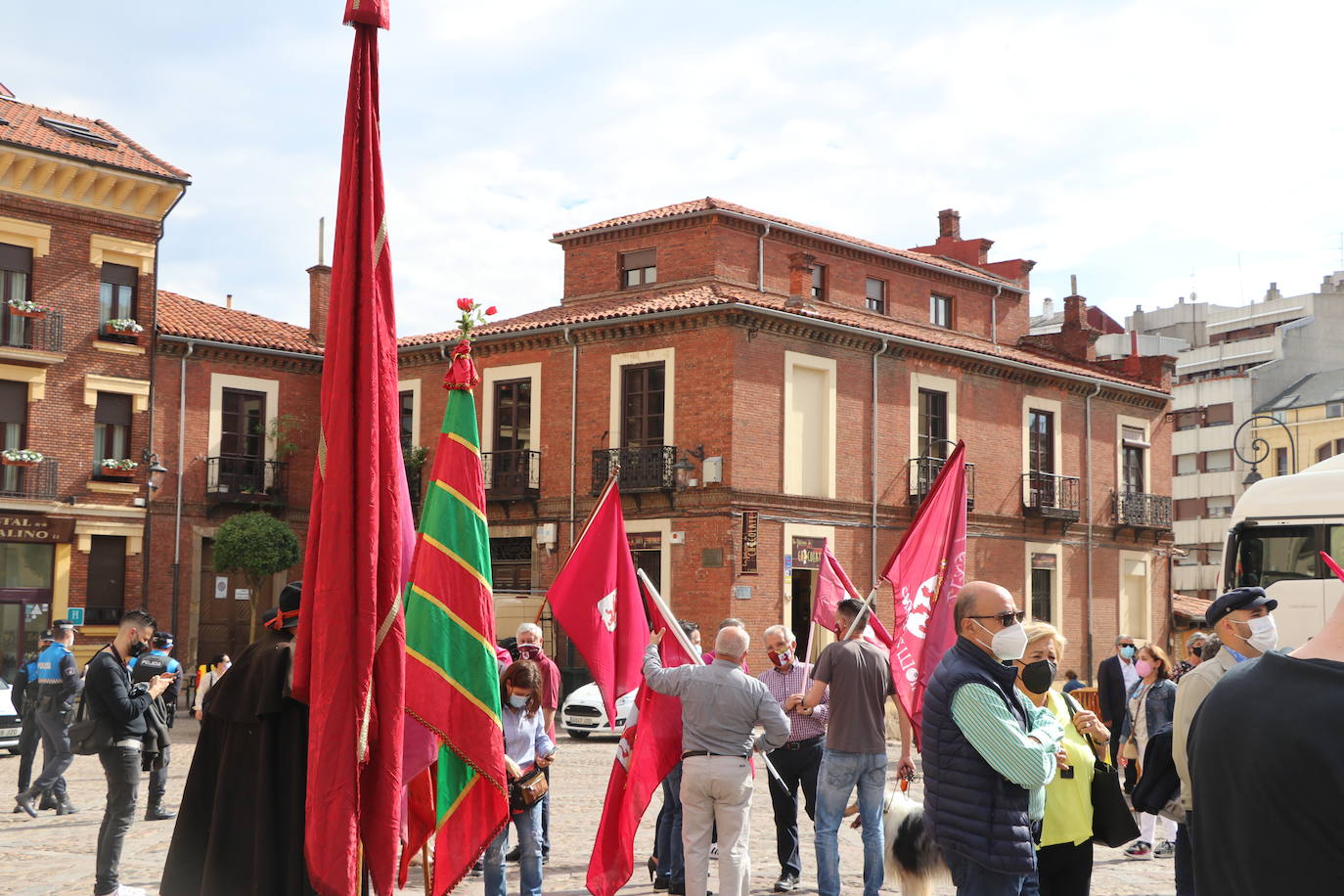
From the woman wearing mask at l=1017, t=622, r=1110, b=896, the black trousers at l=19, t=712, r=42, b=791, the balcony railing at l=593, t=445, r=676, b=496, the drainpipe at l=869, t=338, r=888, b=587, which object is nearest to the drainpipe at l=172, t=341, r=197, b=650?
the balcony railing at l=593, t=445, r=676, b=496

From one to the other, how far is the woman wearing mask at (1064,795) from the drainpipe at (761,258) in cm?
2686

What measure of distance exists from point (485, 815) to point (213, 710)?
2272mm

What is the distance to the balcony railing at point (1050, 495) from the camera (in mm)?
34219

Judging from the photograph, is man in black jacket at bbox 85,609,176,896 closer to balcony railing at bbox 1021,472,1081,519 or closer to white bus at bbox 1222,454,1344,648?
white bus at bbox 1222,454,1344,648

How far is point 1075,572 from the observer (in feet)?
118

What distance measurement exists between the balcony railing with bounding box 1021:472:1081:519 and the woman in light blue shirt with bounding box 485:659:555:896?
27.3 metres

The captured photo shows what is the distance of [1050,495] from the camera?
35062 mm

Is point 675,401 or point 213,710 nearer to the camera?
point 213,710

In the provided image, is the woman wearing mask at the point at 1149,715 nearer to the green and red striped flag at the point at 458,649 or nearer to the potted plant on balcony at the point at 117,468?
the green and red striped flag at the point at 458,649

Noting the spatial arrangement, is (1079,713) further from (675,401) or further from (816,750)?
(675,401)

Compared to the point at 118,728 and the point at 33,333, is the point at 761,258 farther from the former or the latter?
the point at 118,728

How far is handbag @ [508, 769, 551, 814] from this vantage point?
8.04 m

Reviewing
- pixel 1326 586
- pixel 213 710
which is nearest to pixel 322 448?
pixel 213 710

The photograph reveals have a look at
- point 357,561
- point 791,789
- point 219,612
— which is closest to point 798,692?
point 791,789
